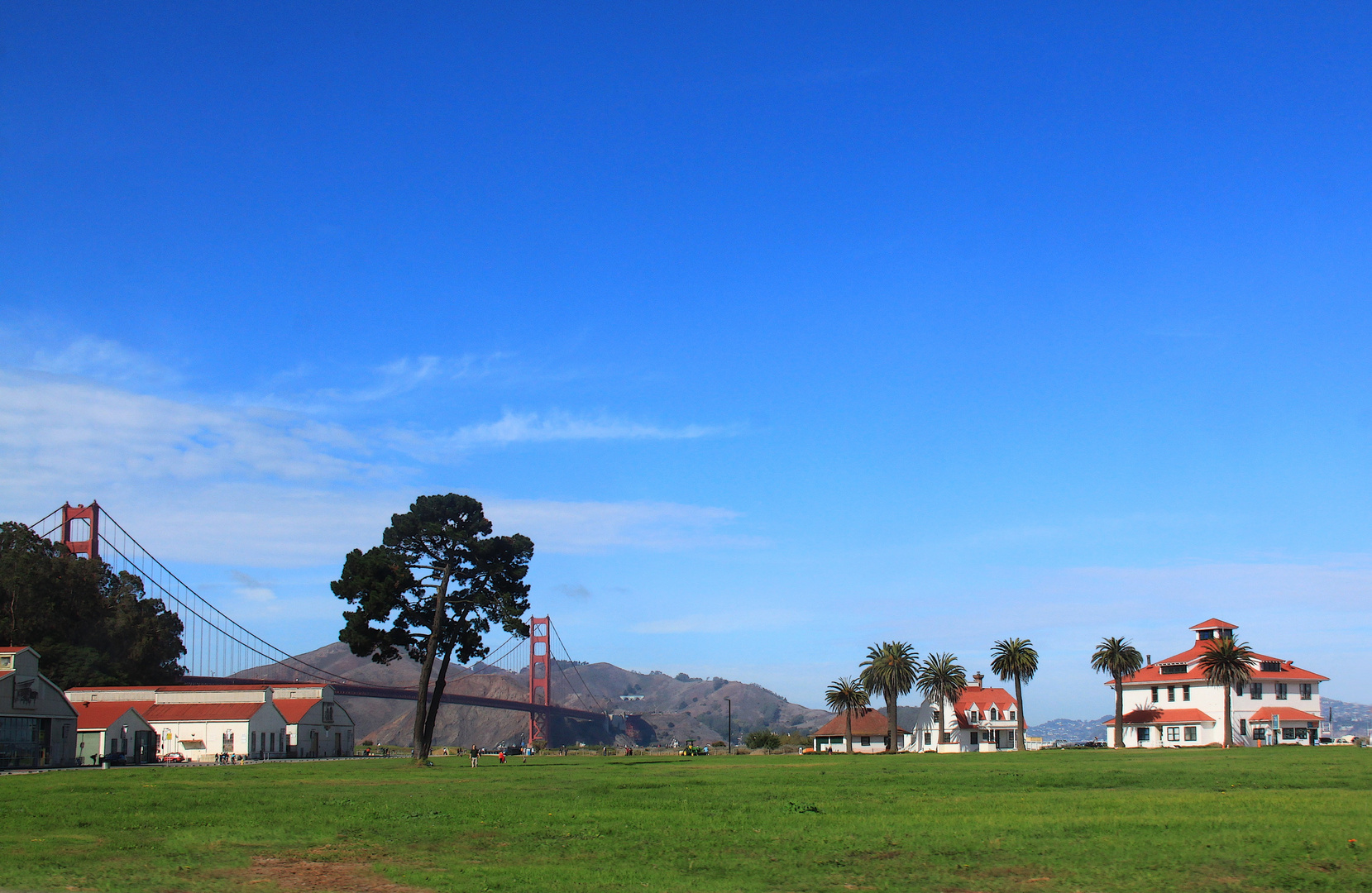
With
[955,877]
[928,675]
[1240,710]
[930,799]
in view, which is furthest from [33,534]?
[1240,710]

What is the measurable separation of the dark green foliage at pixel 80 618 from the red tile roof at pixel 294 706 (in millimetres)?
14621

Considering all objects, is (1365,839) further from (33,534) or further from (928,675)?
(33,534)

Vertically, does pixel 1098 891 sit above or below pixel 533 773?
above

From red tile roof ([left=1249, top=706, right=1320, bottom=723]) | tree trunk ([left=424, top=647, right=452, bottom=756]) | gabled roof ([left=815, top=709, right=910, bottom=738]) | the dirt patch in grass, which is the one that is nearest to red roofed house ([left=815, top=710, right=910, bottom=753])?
gabled roof ([left=815, top=709, right=910, bottom=738])

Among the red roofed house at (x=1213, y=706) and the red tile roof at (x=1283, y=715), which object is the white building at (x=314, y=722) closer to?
the red roofed house at (x=1213, y=706)

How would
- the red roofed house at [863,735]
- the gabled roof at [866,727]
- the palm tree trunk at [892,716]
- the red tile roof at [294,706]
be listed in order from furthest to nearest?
the gabled roof at [866,727] < the red roofed house at [863,735] < the palm tree trunk at [892,716] < the red tile roof at [294,706]

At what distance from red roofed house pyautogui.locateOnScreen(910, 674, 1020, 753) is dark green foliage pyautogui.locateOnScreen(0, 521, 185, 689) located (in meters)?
82.6

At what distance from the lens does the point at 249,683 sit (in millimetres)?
106375

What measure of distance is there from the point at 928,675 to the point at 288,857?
103 metres

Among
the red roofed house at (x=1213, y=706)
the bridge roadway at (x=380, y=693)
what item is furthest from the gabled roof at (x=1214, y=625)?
the bridge roadway at (x=380, y=693)

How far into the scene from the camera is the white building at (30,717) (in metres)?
65.9

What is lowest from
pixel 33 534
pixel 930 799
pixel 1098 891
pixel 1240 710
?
pixel 1240 710

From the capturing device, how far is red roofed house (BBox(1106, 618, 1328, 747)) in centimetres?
10469

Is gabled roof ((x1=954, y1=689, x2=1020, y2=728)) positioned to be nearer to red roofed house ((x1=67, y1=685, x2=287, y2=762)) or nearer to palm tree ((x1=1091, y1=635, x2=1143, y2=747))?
palm tree ((x1=1091, y1=635, x2=1143, y2=747))
